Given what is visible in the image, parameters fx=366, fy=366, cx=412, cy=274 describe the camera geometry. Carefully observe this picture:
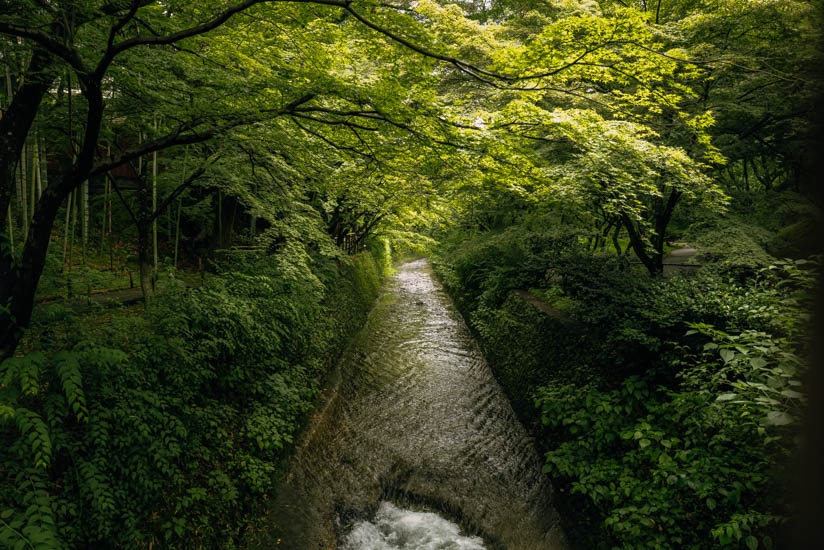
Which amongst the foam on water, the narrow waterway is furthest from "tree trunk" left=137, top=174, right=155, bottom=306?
the foam on water

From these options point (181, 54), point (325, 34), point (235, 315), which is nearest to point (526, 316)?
point (235, 315)

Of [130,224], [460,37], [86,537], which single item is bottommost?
[86,537]

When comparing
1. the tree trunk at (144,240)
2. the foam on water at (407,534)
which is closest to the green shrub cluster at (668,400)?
the foam on water at (407,534)

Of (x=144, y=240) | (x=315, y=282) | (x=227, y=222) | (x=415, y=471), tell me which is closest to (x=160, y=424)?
(x=144, y=240)

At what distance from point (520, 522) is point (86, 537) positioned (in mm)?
5209

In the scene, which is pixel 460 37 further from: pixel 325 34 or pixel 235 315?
pixel 235 315

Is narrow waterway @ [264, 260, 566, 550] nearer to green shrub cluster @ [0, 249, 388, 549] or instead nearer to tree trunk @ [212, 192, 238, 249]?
green shrub cluster @ [0, 249, 388, 549]

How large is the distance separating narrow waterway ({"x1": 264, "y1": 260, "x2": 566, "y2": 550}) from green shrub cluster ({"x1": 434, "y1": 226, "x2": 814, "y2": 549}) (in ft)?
2.25

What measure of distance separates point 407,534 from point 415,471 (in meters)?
1.18

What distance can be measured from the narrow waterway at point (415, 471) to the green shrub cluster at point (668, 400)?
27.0 inches

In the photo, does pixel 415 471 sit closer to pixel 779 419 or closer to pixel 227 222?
pixel 779 419

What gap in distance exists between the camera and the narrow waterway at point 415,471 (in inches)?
208

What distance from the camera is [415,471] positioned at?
6461 mm

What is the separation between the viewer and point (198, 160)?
664cm
